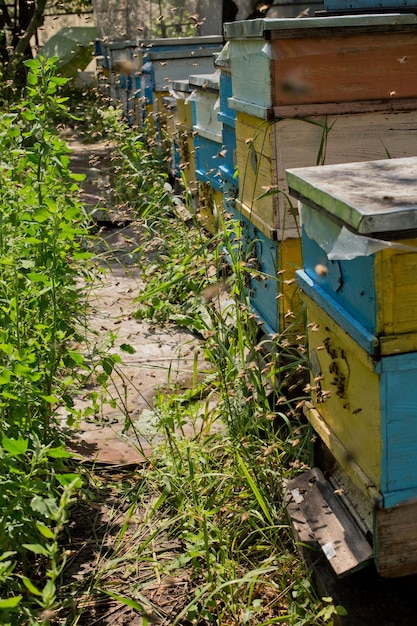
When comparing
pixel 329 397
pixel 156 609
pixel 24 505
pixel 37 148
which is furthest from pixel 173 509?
pixel 37 148

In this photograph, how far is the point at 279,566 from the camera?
233 centimetres

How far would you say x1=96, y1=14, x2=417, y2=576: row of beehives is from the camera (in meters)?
1.70

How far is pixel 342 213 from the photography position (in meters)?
1.70

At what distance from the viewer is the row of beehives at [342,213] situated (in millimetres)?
1697

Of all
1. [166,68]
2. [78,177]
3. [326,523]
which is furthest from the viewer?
[166,68]

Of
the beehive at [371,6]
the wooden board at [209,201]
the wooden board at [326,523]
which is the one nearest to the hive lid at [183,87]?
the wooden board at [209,201]

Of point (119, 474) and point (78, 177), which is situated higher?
point (78, 177)

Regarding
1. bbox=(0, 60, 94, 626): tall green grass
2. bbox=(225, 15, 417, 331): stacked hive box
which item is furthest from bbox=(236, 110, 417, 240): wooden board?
bbox=(0, 60, 94, 626): tall green grass

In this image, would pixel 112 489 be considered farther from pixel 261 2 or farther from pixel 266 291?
pixel 261 2

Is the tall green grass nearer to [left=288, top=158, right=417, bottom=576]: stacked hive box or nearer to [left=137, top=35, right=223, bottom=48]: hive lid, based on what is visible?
[left=288, top=158, right=417, bottom=576]: stacked hive box

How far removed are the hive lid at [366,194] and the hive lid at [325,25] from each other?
32.7 inches

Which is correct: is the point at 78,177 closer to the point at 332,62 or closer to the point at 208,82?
the point at 332,62

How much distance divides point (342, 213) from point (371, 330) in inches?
10.4

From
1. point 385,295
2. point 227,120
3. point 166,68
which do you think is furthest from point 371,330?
point 166,68
